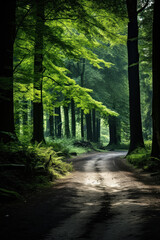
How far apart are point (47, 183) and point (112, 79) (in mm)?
Answer: 26923

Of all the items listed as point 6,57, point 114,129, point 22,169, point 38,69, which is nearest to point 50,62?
point 38,69

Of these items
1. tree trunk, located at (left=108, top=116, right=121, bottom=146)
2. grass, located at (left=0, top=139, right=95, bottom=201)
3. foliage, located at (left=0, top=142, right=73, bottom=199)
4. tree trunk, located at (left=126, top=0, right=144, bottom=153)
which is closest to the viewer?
grass, located at (left=0, top=139, right=95, bottom=201)

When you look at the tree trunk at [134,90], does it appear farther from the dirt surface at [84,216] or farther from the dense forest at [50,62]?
the dirt surface at [84,216]

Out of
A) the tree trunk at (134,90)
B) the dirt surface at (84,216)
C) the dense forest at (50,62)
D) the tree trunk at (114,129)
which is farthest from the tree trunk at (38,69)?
the tree trunk at (114,129)

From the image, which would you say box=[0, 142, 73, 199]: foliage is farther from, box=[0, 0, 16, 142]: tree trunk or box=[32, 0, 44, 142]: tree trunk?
box=[32, 0, 44, 142]: tree trunk

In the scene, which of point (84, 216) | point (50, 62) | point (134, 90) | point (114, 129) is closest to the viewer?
point (84, 216)

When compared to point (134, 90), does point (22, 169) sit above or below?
below

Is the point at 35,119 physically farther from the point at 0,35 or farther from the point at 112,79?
the point at 112,79

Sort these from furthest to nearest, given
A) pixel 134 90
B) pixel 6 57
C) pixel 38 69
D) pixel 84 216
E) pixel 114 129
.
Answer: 1. pixel 114 129
2. pixel 134 90
3. pixel 38 69
4. pixel 6 57
5. pixel 84 216

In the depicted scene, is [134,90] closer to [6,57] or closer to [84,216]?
[6,57]

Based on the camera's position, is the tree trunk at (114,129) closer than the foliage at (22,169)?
No

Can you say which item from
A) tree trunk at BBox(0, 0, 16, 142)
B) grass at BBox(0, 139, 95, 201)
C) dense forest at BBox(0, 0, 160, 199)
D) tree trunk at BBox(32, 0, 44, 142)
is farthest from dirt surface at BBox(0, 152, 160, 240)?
tree trunk at BBox(32, 0, 44, 142)

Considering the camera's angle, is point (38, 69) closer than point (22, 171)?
No

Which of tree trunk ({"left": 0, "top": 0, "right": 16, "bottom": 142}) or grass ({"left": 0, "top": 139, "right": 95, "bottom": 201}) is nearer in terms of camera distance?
grass ({"left": 0, "top": 139, "right": 95, "bottom": 201})
